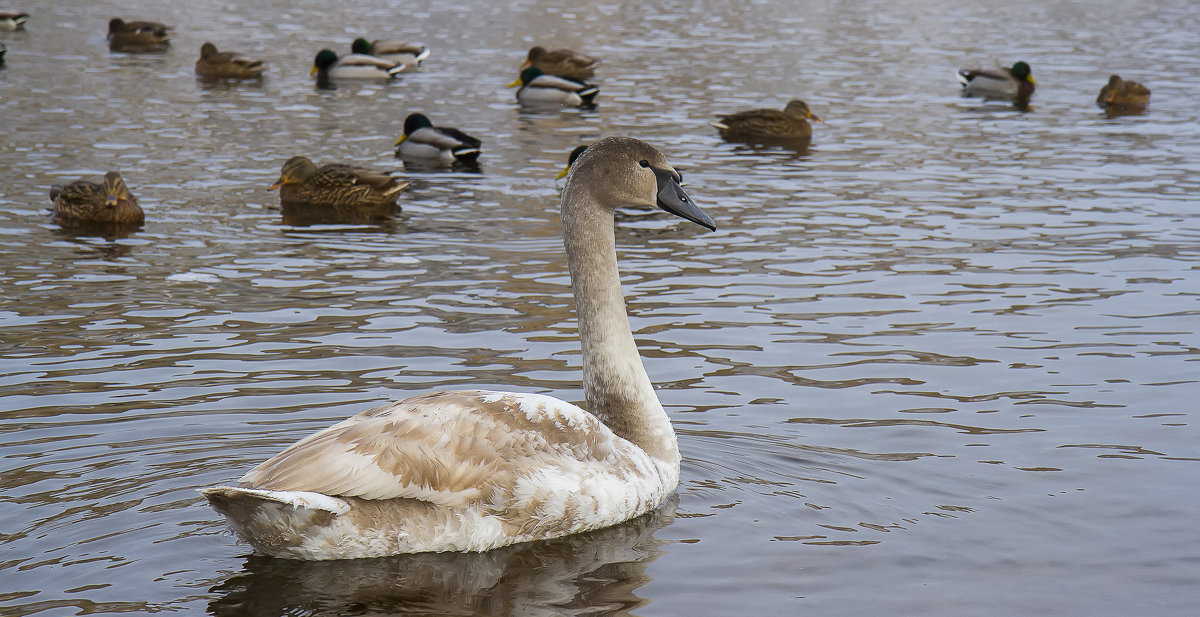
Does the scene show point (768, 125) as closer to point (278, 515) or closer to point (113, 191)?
point (113, 191)

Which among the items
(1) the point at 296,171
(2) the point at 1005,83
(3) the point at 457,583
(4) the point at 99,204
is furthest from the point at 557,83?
(3) the point at 457,583

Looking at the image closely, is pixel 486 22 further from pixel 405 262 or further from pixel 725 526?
pixel 725 526

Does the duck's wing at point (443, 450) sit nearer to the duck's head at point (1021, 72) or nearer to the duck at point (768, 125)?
the duck at point (768, 125)

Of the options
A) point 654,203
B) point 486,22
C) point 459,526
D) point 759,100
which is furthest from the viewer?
point 486,22

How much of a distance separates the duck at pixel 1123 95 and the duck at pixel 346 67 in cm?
1403

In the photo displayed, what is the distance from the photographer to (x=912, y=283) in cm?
1290

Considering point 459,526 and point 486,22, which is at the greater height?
point 486,22

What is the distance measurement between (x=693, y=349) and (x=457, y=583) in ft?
14.6

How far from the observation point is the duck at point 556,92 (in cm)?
2616

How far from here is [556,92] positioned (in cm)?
2617

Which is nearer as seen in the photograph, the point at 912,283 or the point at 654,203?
the point at 654,203

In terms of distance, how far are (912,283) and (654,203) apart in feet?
17.4

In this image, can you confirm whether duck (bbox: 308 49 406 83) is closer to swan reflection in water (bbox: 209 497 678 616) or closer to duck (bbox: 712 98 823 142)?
duck (bbox: 712 98 823 142)

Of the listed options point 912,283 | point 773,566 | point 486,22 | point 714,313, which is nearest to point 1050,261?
point 912,283
